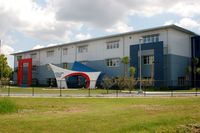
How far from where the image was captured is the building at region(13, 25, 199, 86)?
5853cm

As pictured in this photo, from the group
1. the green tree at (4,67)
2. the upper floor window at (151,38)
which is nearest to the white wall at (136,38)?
the upper floor window at (151,38)

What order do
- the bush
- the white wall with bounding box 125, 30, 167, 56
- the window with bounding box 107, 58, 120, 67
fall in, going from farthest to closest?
the window with bounding box 107, 58, 120, 67 < the white wall with bounding box 125, 30, 167, 56 < the bush

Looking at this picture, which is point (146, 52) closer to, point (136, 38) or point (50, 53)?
point (136, 38)

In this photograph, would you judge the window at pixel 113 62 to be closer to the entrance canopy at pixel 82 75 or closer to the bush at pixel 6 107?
the entrance canopy at pixel 82 75

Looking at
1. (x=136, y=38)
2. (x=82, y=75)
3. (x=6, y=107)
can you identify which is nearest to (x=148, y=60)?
(x=136, y=38)

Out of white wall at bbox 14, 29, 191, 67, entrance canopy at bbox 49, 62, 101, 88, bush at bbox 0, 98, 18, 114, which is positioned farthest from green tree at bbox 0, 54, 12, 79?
bush at bbox 0, 98, 18, 114

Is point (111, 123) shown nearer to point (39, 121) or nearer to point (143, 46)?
point (39, 121)

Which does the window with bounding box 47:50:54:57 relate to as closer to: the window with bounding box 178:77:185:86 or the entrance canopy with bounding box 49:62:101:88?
the entrance canopy with bounding box 49:62:101:88

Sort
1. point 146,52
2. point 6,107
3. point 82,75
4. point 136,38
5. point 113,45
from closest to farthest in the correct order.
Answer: point 6,107, point 146,52, point 136,38, point 82,75, point 113,45

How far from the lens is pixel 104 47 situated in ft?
229

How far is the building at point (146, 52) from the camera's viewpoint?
58531 millimetres

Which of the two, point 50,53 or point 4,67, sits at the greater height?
point 50,53

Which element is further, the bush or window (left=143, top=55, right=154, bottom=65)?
window (left=143, top=55, right=154, bottom=65)

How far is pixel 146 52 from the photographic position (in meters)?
60.7
